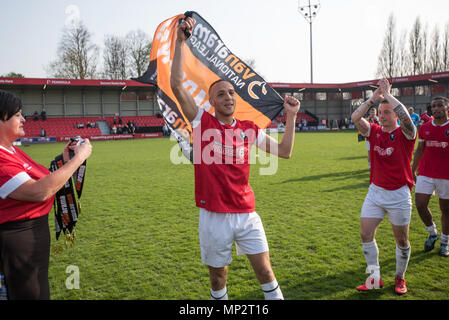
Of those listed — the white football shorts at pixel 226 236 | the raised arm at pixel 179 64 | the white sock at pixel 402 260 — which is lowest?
the white sock at pixel 402 260

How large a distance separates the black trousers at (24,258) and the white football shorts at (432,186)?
5412 mm

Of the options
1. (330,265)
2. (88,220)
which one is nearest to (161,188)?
(88,220)

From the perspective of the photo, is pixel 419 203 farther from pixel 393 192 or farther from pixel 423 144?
pixel 393 192

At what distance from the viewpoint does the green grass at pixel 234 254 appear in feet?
13.6

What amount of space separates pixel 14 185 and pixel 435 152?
5.75 metres

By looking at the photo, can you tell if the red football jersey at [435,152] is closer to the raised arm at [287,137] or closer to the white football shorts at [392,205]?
the white football shorts at [392,205]

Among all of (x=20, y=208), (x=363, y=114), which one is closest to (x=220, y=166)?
(x=20, y=208)

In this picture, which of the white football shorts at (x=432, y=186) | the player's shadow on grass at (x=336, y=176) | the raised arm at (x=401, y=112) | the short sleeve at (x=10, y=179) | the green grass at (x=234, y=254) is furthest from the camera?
the player's shadow on grass at (x=336, y=176)

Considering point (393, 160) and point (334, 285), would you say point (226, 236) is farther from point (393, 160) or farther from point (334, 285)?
point (393, 160)

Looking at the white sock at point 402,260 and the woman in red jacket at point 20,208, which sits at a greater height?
the woman in red jacket at point 20,208

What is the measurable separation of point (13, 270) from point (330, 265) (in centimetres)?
397

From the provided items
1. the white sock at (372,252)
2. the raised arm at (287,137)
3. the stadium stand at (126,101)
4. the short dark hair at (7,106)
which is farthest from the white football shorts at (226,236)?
the stadium stand at (126,101)

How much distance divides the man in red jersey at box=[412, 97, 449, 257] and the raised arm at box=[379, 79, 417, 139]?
162 cm
